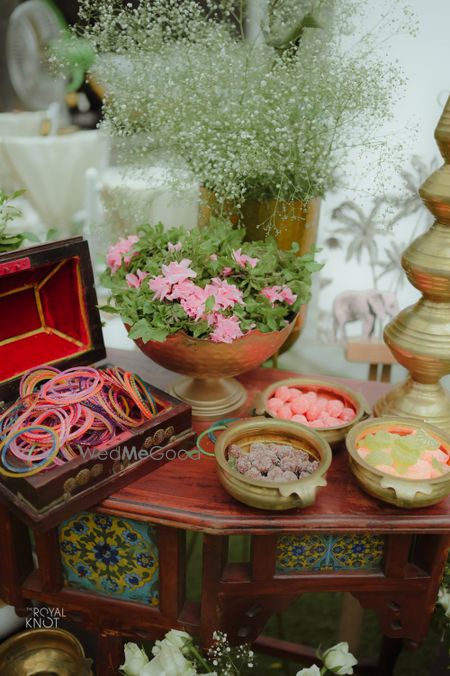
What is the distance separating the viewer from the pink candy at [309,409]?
145cm

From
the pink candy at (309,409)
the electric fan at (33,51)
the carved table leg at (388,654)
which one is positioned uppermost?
the electric fan at (33,51)

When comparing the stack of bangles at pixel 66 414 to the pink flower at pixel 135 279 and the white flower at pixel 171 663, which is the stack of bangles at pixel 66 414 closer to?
the pink flower at pixel 135 279

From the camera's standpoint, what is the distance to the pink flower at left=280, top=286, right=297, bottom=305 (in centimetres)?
147

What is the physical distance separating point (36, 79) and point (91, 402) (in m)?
4.89

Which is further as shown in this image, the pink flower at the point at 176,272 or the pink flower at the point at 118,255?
the pink flower at the point at 118,255

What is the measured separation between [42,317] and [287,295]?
0.69 meters

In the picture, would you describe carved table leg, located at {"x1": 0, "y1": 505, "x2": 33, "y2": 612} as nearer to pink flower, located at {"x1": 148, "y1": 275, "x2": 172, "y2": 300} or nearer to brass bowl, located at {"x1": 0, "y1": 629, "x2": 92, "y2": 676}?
brass bowl, located at {"x1": 0, "y1": 629, "x2": 92, "y2": 676}

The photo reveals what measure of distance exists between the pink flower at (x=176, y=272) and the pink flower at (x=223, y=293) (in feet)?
0.17

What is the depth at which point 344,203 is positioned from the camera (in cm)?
245

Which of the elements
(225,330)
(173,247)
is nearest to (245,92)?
(173,247)

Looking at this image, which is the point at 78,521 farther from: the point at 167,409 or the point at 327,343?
the point at 327,343

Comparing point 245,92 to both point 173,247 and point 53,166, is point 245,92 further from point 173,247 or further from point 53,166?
point 53,166

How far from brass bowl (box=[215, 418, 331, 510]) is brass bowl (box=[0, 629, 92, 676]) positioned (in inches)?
28.7

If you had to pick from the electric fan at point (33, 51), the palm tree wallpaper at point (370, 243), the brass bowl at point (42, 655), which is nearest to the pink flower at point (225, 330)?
the brass bowl at point (42, 655)
